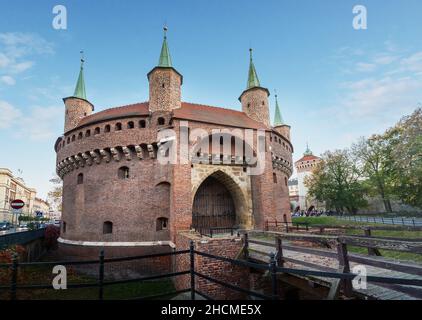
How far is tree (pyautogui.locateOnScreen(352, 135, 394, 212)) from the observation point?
1359 inches

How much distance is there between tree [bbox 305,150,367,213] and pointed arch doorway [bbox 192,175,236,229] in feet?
87.0

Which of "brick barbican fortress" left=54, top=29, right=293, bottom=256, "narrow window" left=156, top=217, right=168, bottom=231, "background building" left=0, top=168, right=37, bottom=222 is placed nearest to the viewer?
"brick barbican fortress" left=54, top=29, right=293, bottom=256

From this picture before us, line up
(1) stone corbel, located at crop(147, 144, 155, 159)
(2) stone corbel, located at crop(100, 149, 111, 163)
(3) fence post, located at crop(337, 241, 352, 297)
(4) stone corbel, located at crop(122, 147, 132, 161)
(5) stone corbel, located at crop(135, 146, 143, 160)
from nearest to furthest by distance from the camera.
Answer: (3) fence post, located at crop(337, 241, 352, 297) < (1) stone corbel, located at crop(147, 144, 155, 159) < (5) stone corbel, located at crop(135, 146, 143, 160) < (4) stone corbel, located at crop(122, 147, 132, 161) < (2) stone corbel, located at crop(100, 149, 111, 163)

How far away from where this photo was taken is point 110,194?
16156 millimetres

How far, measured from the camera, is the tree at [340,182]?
3731 centimetres

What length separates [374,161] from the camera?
1439 inches

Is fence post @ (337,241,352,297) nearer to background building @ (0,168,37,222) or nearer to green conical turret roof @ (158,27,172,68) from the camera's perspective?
green conical turret roof @ (158,27,172,68)

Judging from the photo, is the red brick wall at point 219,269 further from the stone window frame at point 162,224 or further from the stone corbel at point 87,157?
the stone corbel at point 87,157

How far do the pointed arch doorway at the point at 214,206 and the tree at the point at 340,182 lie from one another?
2652 centimetres

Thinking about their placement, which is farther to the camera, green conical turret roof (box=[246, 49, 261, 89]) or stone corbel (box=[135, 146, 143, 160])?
green conical turret roof (box=[246, 49, 261, 89])

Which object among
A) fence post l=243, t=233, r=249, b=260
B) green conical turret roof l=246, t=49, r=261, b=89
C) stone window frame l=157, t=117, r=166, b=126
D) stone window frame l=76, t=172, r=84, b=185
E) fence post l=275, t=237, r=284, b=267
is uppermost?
green conical turret roof l=246, t=49, r=261, b=89

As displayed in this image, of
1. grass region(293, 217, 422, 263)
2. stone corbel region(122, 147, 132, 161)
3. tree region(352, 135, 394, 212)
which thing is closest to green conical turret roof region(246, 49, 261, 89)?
stone corbel region(122, 147, 132, 161)
